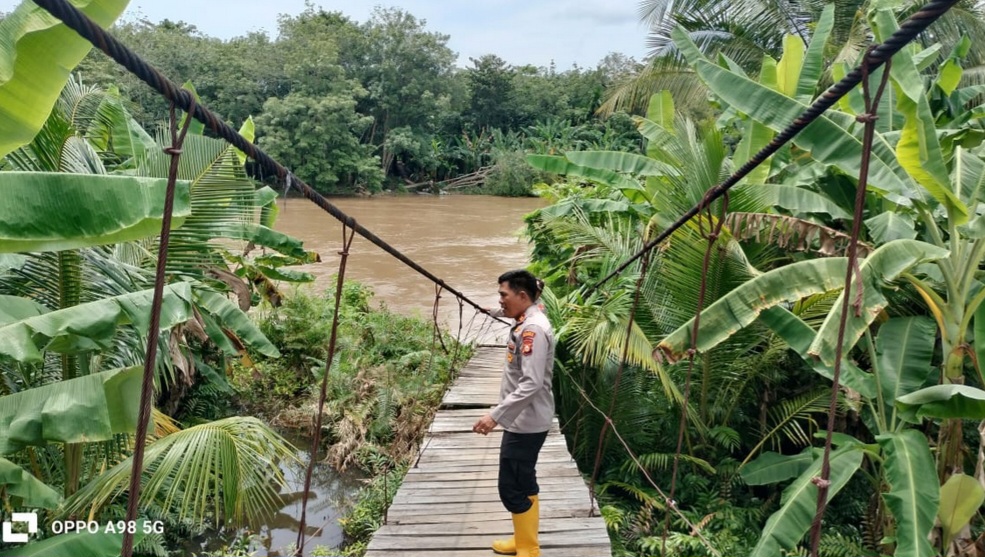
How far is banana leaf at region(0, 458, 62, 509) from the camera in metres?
2.19

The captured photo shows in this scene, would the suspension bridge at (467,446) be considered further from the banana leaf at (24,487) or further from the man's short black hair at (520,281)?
the banana leaf at (24,487)

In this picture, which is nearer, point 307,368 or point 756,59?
point 307,368

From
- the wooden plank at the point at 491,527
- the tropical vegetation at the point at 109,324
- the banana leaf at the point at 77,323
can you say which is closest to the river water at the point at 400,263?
the tropical vegetation at the point at 109,324

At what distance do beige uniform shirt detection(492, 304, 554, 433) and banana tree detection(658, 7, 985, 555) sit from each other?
702mm

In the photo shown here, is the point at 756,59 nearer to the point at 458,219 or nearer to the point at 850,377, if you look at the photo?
the point at 850,377

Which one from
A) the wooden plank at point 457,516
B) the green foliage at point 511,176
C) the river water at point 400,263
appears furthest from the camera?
the green foliage at point 511,176

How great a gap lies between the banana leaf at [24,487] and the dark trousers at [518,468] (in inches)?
56.4

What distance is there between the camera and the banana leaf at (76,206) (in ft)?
5.88

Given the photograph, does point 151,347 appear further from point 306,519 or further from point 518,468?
point 306,519

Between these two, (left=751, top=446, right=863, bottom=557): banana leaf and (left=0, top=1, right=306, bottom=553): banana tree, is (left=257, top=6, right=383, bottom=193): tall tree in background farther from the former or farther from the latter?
(left=751, top=446, right=863, bottom=557): banana leaf

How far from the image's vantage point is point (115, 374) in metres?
2.10

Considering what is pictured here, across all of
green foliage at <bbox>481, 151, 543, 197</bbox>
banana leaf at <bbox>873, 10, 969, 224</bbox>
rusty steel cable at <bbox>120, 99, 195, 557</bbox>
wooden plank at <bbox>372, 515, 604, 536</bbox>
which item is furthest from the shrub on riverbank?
green foliage at <bbox>481, 151, 543, 197</bbox>

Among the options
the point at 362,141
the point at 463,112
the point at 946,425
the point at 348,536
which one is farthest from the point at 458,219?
the point at 946,425

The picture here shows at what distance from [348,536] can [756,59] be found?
274 inches
